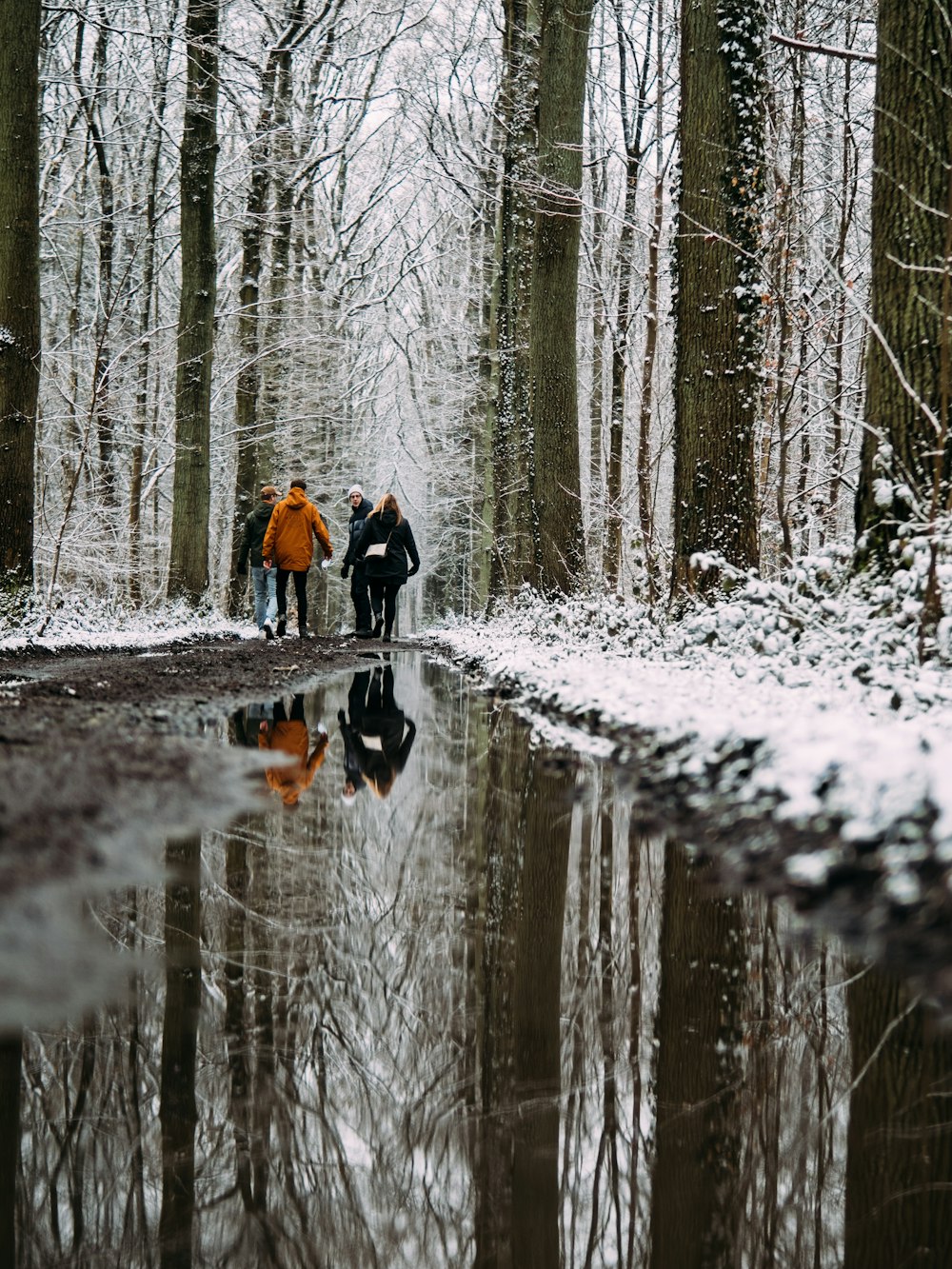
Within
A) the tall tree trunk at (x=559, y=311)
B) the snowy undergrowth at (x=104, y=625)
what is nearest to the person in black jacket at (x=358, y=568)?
the snowy undergrowth at (x=104, y=625)

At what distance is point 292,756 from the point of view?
531 cm

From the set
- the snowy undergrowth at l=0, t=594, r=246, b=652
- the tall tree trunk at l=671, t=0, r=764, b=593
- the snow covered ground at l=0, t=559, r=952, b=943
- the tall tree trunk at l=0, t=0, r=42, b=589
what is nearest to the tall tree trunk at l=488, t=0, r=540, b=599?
the snowy undergrowth at l=0, t=594, r=246, b=652

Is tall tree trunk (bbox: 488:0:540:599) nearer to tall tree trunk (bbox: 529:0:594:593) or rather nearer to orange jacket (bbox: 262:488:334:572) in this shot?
tall tree trunk (bbox: 529:0:594:593)

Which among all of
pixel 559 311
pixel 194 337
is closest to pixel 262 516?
pixel 194 337

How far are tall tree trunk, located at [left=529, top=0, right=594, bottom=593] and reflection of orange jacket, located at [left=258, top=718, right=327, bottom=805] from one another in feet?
26.8

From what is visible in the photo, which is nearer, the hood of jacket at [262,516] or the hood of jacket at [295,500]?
the hood of jacket at [295,500]

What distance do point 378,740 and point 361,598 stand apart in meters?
13.1

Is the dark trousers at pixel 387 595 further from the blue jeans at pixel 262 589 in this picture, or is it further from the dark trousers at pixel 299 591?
the blue jeans at pixel 262 589

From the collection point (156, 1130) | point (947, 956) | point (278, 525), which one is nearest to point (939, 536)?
point (947, 956)

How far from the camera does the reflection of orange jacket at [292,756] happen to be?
4445 mm

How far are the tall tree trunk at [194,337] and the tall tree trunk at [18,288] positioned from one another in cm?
610

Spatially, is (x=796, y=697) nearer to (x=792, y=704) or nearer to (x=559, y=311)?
(x=792, y=704)

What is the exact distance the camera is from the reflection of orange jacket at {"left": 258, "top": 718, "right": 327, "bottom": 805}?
4.45 m

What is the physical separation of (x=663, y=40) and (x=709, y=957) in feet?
56.7
